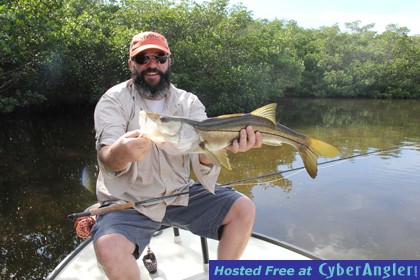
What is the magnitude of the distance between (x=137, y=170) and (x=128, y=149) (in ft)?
2.04

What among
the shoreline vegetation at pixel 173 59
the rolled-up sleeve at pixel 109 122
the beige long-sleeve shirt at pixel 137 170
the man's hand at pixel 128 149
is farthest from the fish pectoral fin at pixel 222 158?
the shoreline vegetation at pixel 173 59

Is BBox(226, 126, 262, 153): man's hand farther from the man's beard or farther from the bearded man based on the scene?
the man's beard

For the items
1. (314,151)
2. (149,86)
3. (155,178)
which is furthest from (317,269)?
Result: (149,86)

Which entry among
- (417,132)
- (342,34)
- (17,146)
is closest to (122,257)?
(17,146)

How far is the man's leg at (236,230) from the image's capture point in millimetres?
2979

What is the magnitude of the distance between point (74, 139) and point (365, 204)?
37.7ft

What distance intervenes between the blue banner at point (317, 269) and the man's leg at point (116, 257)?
2.49 ft

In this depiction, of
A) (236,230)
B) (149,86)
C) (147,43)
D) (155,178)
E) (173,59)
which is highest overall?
(173,59)

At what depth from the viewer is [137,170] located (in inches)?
115

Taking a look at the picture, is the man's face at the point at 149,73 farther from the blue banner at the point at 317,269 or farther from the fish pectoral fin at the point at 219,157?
the blue banner at the point at 317,269

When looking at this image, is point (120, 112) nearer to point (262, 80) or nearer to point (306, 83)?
point (262, 80)

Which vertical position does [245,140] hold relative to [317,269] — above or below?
above

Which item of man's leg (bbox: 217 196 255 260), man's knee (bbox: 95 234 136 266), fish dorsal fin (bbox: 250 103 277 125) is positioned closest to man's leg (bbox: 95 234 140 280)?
man's knee (bbox: 95 234 136 266)

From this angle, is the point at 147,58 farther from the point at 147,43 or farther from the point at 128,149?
the point at 128,149
